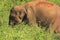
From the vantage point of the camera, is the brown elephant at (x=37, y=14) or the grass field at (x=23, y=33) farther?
the brown elephant at (x=37, y=14)

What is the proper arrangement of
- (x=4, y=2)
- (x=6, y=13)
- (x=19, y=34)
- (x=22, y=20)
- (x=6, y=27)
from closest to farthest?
(x=19, y=34) < (x=6, y=27) < (x=22, y=20) < (x=6, y=13) < (x=4, y=2)

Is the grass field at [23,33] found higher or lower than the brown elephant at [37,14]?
lower

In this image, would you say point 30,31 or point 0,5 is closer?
point 30,31

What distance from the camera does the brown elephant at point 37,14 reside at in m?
8.61

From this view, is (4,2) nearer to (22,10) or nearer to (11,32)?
(22,10)

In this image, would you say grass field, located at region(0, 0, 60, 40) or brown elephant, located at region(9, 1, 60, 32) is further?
brown elephant, located at region(9, 1, 60, 32)

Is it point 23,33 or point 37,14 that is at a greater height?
point 37,14

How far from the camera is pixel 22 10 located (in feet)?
28.7

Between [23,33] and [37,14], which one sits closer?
[23,33]

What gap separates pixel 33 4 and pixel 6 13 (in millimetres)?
1271

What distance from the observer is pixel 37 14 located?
864 centimetres

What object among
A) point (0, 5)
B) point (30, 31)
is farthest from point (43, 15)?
point (0, 5)

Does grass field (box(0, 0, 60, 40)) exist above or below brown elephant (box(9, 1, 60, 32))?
below

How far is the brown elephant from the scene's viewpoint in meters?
8.61
